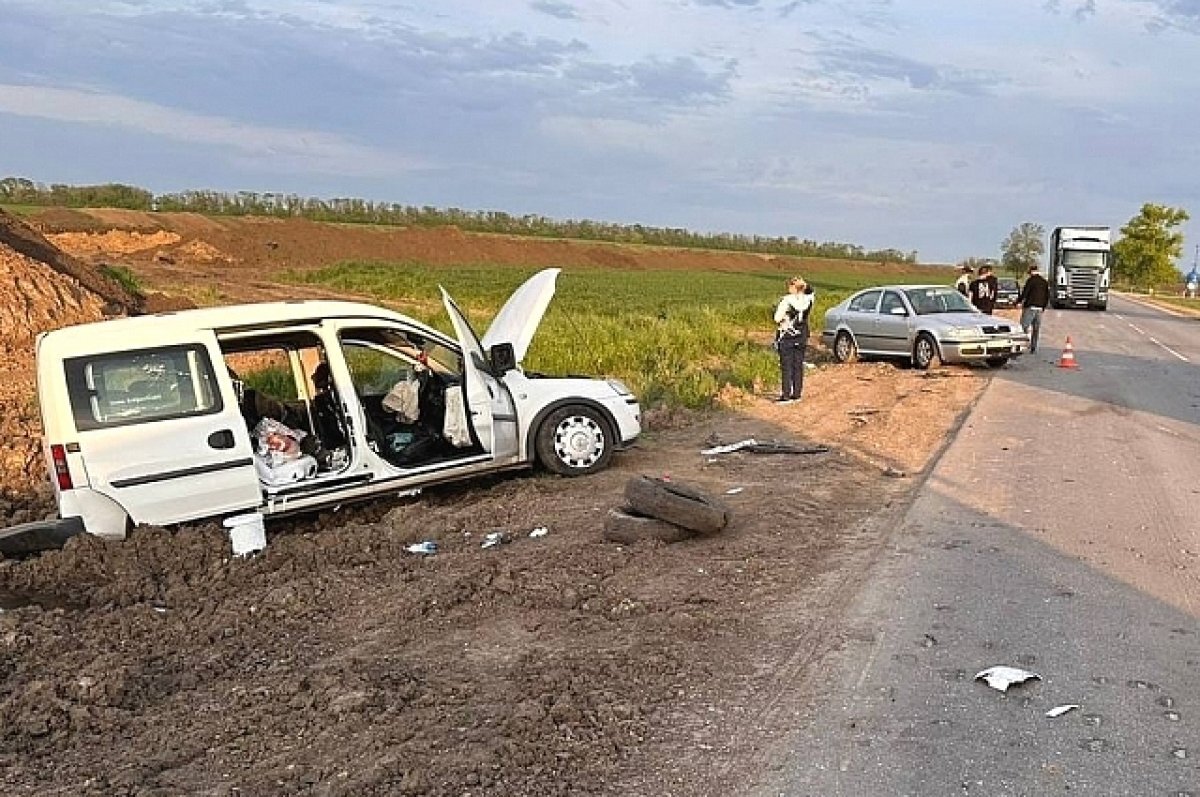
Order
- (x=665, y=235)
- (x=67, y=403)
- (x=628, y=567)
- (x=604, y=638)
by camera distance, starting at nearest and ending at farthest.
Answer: (x=604, y=638), (x=628, y=567), (x=67, y=403), (x=665, y=235)

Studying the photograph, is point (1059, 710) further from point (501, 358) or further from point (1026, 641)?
point (501, 358)

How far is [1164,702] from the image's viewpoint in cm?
464

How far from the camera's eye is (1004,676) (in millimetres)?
4867

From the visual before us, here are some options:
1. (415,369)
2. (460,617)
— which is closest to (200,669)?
(460,617)

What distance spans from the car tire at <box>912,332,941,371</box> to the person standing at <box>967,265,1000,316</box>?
11.3 ft

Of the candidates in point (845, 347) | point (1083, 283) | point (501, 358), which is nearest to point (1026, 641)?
point (501, 358)

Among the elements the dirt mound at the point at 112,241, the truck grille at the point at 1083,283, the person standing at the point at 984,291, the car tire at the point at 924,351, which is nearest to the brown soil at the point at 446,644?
the car tire at the point at 924,351

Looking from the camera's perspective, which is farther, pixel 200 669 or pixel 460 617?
pixel 460 617

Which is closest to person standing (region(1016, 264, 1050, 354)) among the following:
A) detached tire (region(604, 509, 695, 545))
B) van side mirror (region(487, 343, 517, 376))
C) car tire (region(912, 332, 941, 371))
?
car tire (region(912, 332, 941, 371))

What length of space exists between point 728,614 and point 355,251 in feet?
274

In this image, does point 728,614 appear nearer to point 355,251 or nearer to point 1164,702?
point 1164,702

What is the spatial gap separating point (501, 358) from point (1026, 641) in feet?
16.6

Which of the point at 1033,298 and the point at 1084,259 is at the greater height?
the point at 1033,298

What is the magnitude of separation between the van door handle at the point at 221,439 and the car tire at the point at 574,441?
2.59 m
